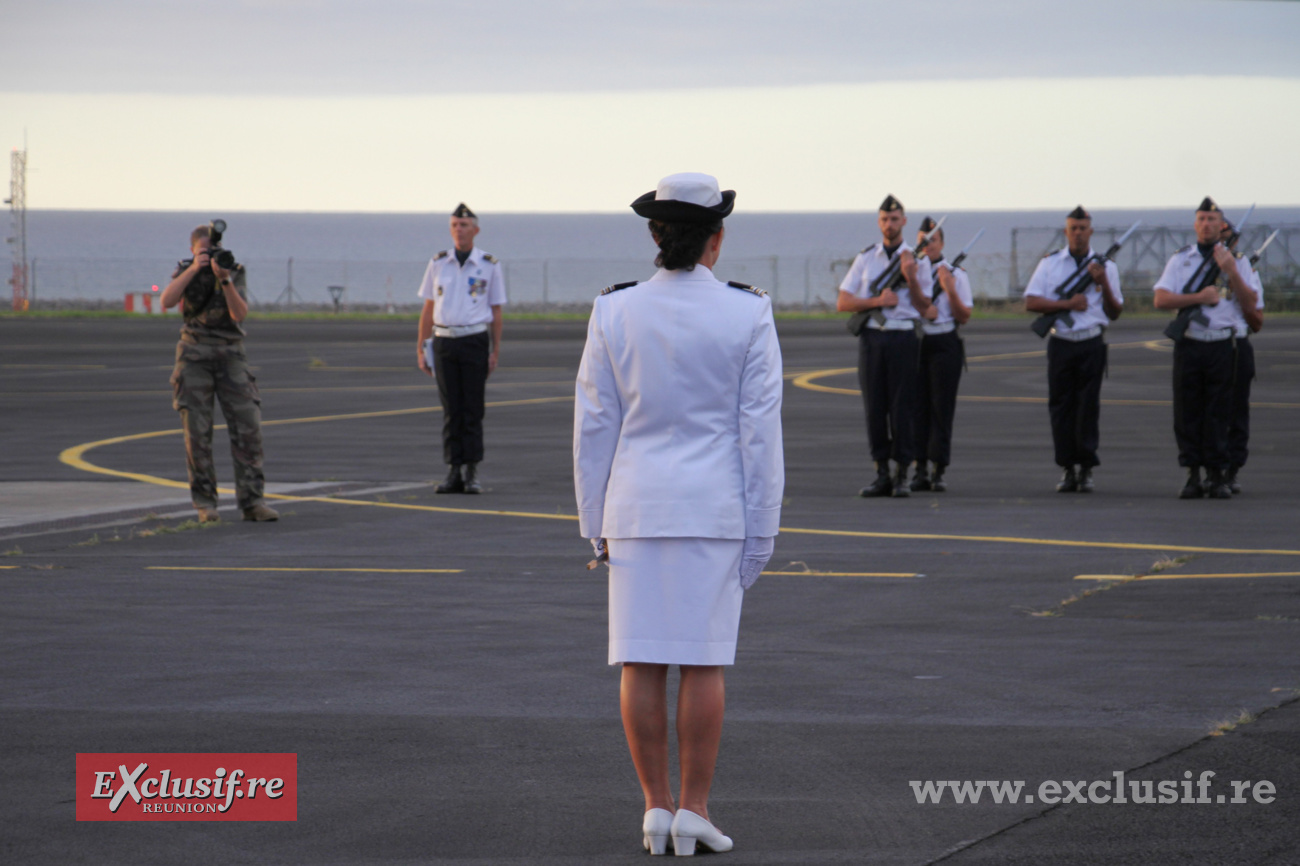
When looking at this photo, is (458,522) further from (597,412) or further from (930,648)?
(597,412)

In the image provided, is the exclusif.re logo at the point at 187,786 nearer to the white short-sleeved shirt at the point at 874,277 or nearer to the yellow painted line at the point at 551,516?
the yellow painted line at the point at 551,516

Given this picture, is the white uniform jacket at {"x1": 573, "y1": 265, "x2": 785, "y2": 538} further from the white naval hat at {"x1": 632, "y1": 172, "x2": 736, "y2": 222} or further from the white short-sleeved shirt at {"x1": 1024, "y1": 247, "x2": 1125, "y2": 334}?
the white short-sleeved shirt at {"x1": 1024, "y1": 247, "x2": 1125, "y2": 334}

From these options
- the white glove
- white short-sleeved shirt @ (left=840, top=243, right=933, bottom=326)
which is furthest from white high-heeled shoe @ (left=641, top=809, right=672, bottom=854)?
white short-sleeved shirt @ (left=840, top=243, right=933, bottom=326)

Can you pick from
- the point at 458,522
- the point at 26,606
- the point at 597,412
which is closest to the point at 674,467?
the point at 597,412

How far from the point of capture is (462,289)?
47.0 ft

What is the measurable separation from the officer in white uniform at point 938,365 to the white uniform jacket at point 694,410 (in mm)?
9360

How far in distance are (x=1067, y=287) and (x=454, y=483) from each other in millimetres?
5465

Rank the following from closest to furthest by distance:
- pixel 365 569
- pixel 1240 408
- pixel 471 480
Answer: pixel 365 569 → pixel 1240 408 → pixel 471 480

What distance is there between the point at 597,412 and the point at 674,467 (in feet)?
1.02

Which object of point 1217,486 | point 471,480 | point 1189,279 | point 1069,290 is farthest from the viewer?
point 471,480

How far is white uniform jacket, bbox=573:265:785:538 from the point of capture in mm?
4926

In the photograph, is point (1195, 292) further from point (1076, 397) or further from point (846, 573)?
point (846, 573)

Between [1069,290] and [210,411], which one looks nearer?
[210,411]

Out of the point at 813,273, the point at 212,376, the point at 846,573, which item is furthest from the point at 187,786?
the point at 813,273
